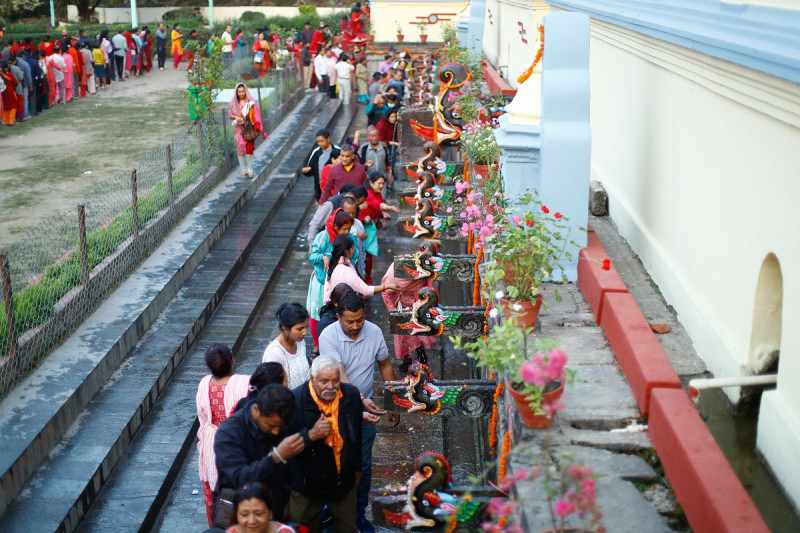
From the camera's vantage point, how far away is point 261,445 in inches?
184

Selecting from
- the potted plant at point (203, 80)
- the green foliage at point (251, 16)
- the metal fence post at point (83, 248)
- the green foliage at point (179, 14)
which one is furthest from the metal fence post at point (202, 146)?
the green foliage at point (179, 14)

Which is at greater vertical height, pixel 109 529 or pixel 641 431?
pixel 641 431

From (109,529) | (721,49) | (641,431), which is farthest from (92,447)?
(721,49)

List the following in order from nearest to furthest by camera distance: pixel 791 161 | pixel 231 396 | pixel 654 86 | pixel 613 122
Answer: pixel 791 161 → pixel 231 396 → pixel 654 86 → pixel 613 122

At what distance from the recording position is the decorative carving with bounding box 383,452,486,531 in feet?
15.0

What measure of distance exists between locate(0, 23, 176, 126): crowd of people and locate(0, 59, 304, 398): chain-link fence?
9.59 meters

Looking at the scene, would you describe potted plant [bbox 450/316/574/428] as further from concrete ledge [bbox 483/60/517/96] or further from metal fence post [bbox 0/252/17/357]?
concrete ledge [bbox 483/60/517/96]

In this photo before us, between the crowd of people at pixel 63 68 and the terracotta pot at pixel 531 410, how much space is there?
18.1 metres

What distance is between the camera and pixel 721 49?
4996 mm

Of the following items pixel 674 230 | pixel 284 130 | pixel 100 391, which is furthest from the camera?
pixel 284 130

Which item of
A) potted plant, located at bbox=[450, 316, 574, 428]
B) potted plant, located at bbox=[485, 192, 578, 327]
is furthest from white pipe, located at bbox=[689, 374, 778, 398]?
potted plant, located at bbox=[485, 192, 578, 327]

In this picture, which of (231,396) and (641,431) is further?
(231,396)

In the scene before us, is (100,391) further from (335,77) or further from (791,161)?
(335,77)

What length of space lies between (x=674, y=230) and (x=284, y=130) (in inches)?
491
